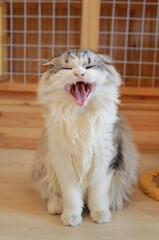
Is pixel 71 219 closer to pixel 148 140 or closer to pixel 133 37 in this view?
pixel 148 140

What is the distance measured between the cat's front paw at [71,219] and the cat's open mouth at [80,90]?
1.39 ft

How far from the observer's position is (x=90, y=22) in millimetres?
1717

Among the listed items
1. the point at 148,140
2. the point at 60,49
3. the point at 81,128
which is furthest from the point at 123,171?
the point at 60,49

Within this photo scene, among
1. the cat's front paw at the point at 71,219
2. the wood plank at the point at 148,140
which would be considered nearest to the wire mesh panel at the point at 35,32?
the wood plank at the point at 148,140

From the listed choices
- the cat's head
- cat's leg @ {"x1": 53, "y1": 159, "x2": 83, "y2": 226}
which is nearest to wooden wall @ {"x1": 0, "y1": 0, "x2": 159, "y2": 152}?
the cat's head

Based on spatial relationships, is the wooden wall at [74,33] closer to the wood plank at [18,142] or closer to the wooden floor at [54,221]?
the wood plank at [18,142]

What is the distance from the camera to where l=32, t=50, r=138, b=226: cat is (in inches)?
37.8

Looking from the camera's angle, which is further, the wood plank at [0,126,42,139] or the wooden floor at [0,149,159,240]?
the wood plank at [0,126,42,139]

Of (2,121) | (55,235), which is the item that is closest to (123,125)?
(55,235)

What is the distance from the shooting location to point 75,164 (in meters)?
1.01

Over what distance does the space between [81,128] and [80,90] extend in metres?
0.14

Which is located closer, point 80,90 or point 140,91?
point 80,90

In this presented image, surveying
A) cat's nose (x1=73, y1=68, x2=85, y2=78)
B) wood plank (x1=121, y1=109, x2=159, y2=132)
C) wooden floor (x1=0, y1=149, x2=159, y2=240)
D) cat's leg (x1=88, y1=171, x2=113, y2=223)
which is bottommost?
wooden floor (x1=0, y1=149, x2=159, y2=240)

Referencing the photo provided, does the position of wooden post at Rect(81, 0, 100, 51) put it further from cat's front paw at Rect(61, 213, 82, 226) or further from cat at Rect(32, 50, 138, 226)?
cat's front paw at Rect(61, 213, 82, 226)
